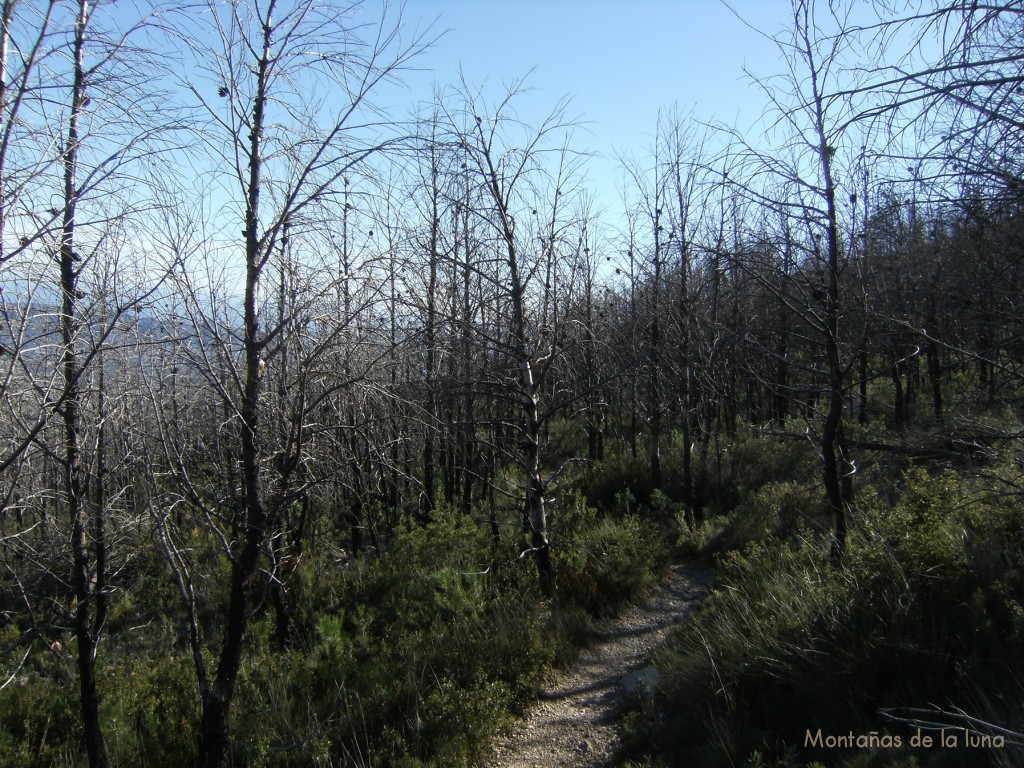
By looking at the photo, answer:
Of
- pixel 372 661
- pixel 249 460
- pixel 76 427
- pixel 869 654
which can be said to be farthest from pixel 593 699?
pixel 76 427

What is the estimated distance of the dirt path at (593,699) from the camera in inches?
196

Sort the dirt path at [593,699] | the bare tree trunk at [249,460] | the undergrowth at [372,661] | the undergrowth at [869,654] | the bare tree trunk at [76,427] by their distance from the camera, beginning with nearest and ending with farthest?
the undergrowth at [869,654], the bare tree trunk at [76,427], the bare tree trunk at [249,460], the dirt path at [593,699], the undergrowth at [372,661]

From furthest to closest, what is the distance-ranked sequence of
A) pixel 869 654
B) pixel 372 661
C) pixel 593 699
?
pixel 372 661, pixel 593 699, pixel 869 654

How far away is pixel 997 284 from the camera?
5.40m

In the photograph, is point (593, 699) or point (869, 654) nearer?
point (869, 654)

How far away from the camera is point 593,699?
5.75 meters

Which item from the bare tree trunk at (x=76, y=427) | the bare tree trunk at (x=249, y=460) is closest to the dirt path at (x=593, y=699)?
the bare tree trunk at (x=249, y=460)

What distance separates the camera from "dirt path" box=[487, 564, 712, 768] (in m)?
4.97

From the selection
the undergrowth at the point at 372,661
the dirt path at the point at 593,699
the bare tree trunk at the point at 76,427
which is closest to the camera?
the bare tree trunk at the point at 76,427

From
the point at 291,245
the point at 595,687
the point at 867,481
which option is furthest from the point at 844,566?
the point at 291,245

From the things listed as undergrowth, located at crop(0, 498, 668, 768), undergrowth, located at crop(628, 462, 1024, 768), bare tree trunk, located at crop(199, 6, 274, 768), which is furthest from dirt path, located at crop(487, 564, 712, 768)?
bare tree trunk, located at crop(199, 6, 274, 768)

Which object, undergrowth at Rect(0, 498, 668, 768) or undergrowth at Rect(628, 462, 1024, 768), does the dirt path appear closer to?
undergrowth at Rect(0, 498, 668, 768)

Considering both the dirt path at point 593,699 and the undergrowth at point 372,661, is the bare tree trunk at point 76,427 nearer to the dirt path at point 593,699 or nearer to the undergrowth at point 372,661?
the undergrowth at point 372,661

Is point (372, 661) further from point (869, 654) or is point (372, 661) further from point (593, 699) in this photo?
point (869, 654)
